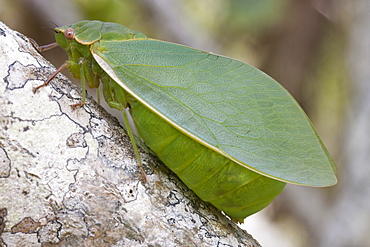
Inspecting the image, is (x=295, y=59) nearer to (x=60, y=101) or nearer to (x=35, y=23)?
(x=35, y=23)

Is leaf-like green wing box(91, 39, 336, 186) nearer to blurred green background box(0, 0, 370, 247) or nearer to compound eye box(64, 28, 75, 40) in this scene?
compound eye box(64, 28, 75, 40)

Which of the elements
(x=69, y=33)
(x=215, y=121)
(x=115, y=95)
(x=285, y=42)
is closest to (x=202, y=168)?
(x=215, y=121)

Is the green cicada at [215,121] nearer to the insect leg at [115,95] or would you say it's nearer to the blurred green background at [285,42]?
the insect leg at [115,95]

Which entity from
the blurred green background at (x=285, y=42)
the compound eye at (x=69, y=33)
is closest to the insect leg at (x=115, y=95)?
the compound eye at (x=69, y=33)

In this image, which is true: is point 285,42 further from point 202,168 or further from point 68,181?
point 68,181

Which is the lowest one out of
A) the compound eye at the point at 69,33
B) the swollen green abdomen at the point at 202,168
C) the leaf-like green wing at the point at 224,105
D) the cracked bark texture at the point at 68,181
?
the cracked bark texture at the point at 68,181

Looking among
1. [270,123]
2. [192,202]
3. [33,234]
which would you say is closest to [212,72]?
[270,123]
